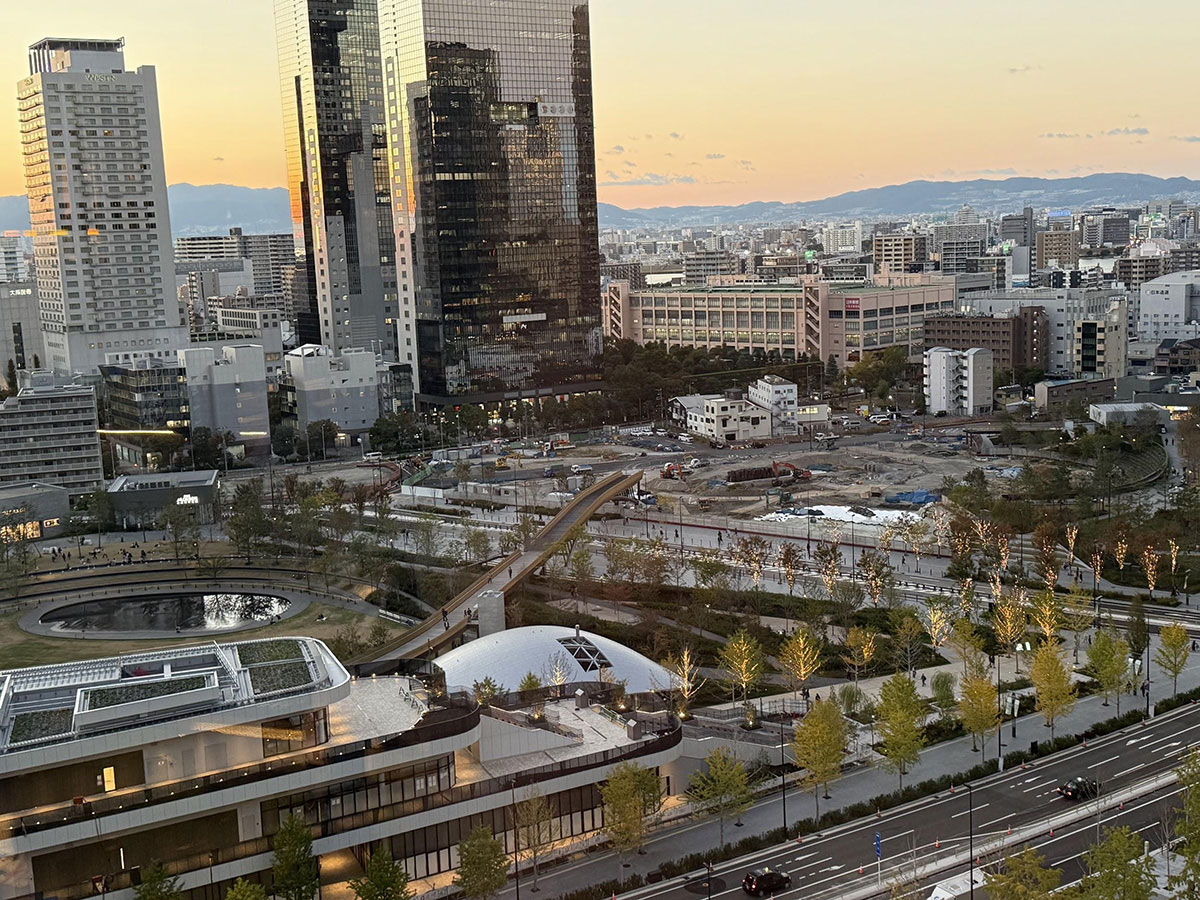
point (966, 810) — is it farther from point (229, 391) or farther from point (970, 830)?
point (229, 391)

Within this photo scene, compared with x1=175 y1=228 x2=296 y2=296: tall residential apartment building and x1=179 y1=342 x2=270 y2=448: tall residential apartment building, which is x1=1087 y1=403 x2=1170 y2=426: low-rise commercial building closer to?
x1=179 y1=342 x2=270 y2=448: tall residential apartment building

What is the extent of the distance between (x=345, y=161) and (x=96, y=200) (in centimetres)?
1495

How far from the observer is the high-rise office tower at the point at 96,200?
60.1 meters

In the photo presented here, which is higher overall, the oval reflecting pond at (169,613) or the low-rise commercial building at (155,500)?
the low-rise commercial building at (155,500)

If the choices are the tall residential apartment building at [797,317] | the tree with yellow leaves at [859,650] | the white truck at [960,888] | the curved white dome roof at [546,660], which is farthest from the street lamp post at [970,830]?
the tall residential apartment building at [797,317]

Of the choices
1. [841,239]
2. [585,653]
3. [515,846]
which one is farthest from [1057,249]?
[515,846]

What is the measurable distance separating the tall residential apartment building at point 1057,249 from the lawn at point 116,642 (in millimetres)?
105619

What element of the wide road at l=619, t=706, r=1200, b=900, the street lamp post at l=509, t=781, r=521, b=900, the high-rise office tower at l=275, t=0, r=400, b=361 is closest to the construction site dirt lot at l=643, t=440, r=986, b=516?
the wide road at l=619, t=706, r=1200, b=900

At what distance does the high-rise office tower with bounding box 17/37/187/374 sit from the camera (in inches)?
2365

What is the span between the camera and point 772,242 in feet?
608

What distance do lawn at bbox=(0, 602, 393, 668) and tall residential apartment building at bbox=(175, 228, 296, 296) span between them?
3747 inches

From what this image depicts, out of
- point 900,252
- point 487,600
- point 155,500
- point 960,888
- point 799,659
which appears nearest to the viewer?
point 960,888

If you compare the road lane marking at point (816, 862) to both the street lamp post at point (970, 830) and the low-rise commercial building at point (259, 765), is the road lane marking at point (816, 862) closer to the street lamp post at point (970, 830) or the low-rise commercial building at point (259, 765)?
the street lamp post at point (970, 830)

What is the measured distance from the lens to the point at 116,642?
95.3 ft
